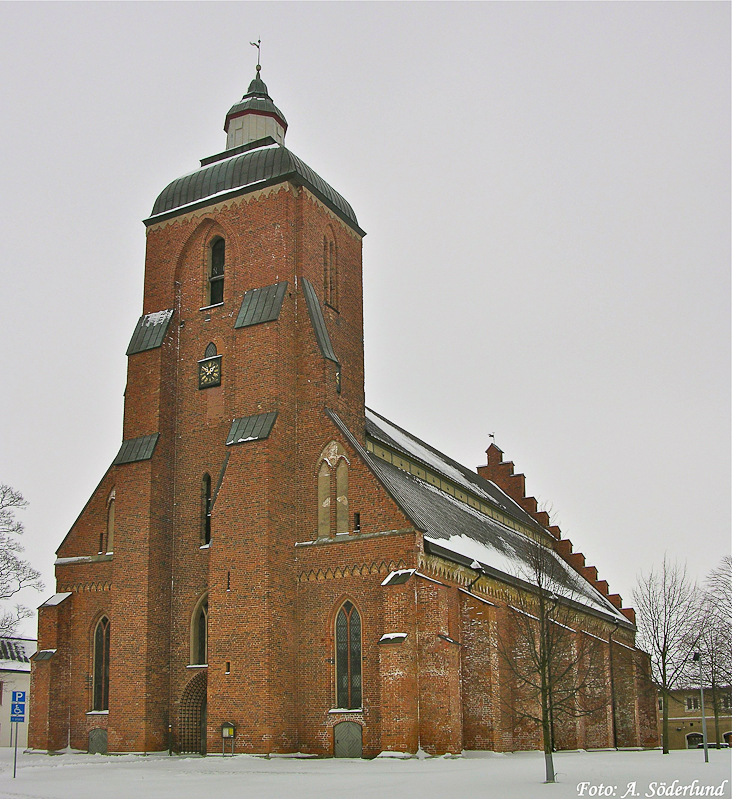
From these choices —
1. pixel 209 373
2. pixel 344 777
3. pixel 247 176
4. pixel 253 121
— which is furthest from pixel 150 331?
pixel 344 777

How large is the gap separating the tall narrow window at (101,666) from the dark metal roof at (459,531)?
11001 mm

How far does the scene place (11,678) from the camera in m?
54.2

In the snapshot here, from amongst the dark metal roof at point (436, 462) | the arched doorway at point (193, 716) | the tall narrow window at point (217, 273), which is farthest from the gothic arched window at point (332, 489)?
the tall narrow window at point (217, 273)

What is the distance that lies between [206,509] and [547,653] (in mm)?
13587

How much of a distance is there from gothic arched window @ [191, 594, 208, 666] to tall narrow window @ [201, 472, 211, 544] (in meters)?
1.99

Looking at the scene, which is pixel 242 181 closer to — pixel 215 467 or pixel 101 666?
pixel 215 467

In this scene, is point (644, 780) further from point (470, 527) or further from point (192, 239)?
point (192, 239)

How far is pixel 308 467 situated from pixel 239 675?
6.90 metres

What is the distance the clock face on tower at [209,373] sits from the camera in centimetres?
3269

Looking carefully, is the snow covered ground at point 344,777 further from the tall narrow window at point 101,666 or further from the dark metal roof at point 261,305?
the dark metal roof at point 261,305

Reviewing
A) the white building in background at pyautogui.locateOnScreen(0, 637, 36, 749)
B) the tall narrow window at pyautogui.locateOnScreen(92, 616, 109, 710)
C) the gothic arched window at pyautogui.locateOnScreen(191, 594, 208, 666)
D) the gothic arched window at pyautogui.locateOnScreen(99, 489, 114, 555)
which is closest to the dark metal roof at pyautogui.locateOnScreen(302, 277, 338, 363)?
the gothic arched window at pyautogui.locateOnScreen(191, 594, 208, 666)

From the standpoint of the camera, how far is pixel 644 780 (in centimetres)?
1947

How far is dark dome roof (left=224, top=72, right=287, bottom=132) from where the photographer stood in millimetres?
39125

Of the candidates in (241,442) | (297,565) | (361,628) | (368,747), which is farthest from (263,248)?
(368,747)
